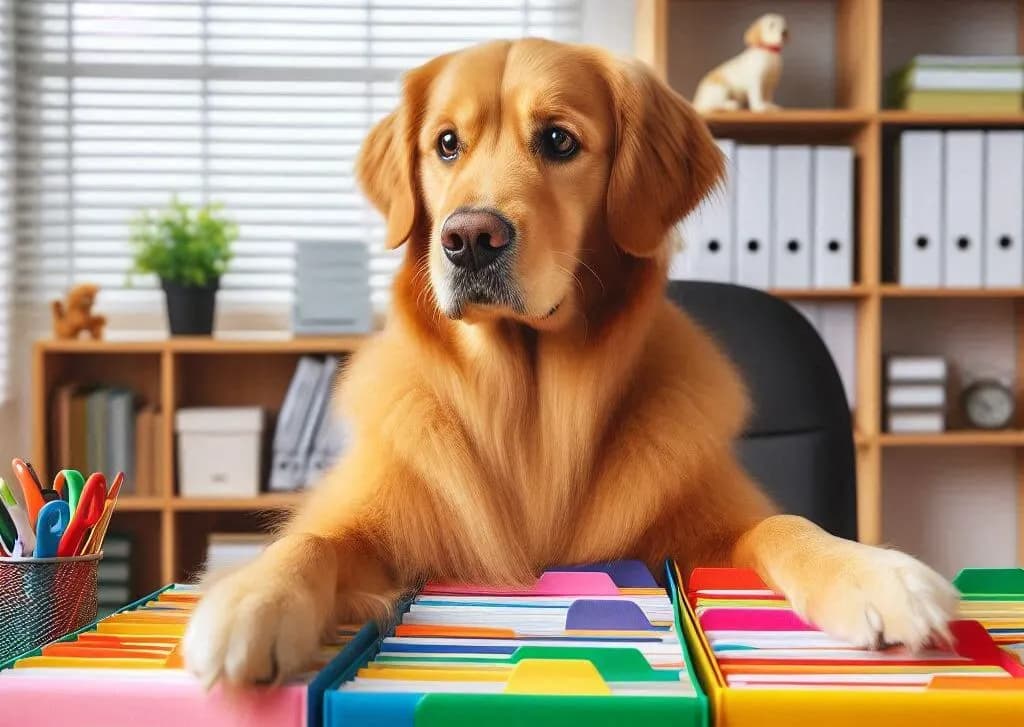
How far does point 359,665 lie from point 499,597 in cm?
19

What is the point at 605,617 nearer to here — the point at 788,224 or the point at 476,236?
the point at 476,236

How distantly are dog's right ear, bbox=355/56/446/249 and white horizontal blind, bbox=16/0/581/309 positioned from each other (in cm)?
194

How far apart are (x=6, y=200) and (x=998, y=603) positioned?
3.22 meters

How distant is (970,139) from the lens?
2.79 metres

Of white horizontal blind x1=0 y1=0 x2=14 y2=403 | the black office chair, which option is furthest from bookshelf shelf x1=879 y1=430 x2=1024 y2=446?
white horizontal blind x1=0 y1=0 x2=14 y2=403

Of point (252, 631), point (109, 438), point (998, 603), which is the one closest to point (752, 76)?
point (109, 438)

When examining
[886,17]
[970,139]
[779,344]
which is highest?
[886,17]

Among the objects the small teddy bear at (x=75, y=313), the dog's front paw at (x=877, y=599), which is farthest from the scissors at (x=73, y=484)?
the small teddy bear at (x=75, y=313)

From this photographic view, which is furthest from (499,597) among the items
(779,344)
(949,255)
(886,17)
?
(886,17)

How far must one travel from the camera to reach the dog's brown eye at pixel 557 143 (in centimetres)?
118

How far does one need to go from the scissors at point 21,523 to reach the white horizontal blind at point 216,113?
7.98 ft

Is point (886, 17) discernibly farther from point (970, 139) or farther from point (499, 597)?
point (499, 597)

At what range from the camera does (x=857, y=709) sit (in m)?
0.44

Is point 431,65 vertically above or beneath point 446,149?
above
